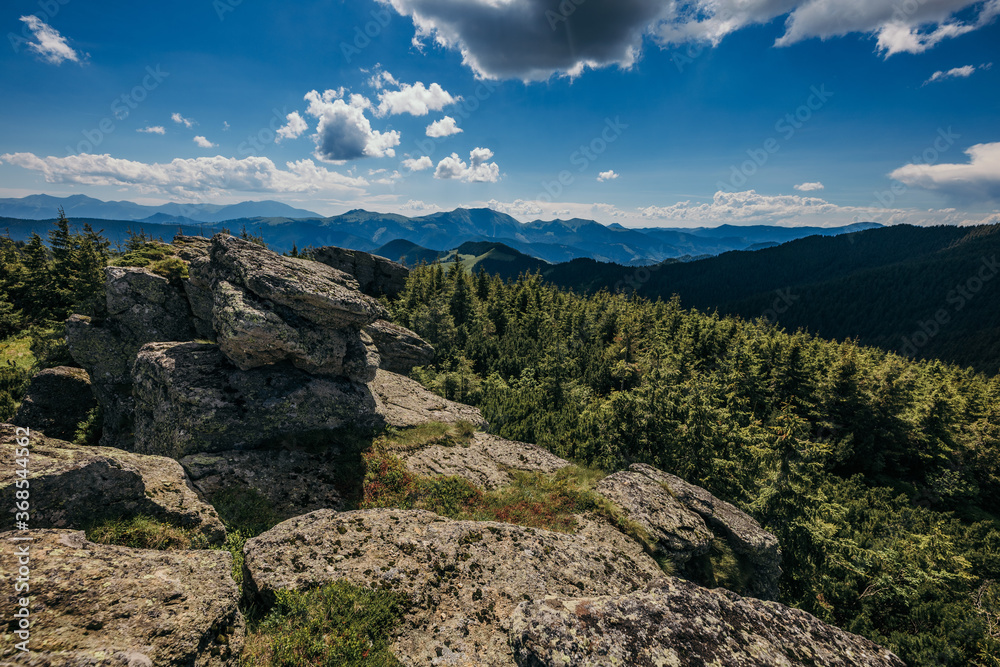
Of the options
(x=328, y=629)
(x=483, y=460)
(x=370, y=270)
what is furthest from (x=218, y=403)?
(x=370, y=270)

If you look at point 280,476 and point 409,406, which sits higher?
point 280,476

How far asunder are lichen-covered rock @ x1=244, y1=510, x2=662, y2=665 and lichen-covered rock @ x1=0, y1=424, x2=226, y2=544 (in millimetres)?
2093

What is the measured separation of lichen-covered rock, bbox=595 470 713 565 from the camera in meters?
11.9

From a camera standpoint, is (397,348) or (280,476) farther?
(397,348)

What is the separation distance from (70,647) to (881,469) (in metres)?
64.4

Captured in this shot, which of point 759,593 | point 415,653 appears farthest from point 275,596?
point 759,593

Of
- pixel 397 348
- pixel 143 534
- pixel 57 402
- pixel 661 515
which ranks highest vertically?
pixel 143 534

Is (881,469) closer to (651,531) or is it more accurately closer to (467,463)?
(651,531)

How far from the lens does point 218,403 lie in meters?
13.6

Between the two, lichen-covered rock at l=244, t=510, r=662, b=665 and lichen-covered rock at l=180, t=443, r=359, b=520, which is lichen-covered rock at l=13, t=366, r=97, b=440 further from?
lichen-covered rock at l=244, t=510, r=662, b=665

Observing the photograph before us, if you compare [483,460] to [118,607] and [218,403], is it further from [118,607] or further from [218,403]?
[118,607]

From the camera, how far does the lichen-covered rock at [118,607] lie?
14.6 ft

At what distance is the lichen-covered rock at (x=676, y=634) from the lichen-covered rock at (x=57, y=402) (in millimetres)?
26841

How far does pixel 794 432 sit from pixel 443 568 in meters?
38.1
